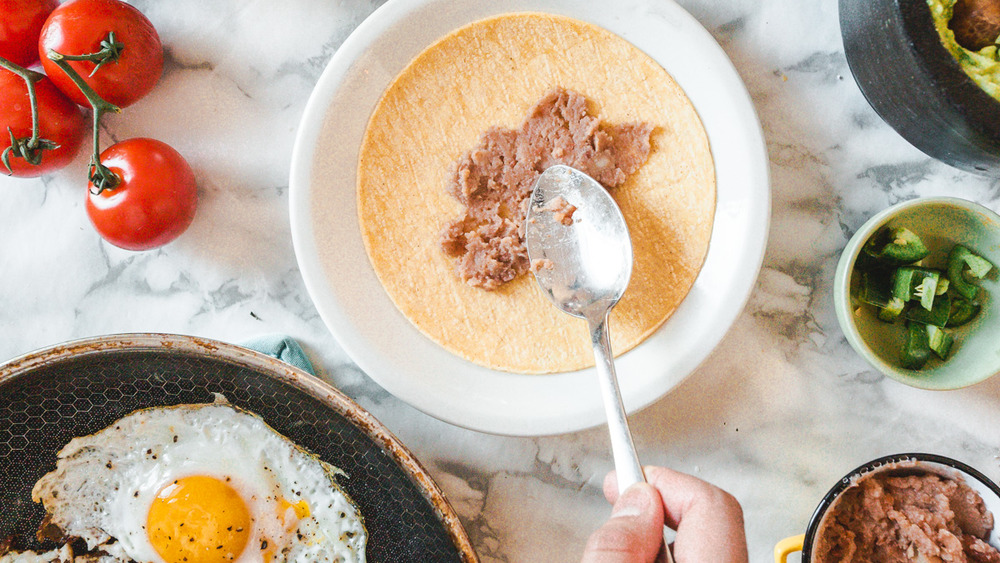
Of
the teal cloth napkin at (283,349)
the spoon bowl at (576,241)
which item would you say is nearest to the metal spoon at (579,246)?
the spoon bowl at (576,241)

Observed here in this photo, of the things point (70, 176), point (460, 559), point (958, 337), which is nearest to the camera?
point (460, 559)

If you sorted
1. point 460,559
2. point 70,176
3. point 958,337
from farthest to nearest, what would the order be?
point 70,176 → point 958,337 → point 460,559

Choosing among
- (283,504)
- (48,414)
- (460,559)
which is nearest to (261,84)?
(48,414)

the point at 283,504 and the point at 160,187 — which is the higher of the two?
the point at 160,187

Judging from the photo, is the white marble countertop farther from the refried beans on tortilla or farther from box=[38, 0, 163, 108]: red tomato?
the refried beans on tortilla

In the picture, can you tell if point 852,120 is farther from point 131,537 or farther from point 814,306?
point 131,537

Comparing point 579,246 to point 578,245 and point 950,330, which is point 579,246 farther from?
point 950,330

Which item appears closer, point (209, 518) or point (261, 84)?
point (209, 518)

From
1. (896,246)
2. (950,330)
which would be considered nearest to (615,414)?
(896,246)
